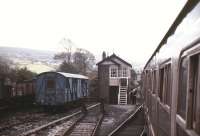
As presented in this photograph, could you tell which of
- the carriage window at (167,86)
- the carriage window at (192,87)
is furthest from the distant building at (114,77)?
the carriage window at (192,87)

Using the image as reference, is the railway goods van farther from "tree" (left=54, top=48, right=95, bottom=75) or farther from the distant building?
"tree" (left=54, top=48, right=95, bottom=75)

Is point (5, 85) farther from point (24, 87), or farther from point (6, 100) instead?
point (24, 87)

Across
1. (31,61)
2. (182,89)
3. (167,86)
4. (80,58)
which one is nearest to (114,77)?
(80,58)

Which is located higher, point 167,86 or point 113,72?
point 113,72

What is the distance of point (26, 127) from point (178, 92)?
1418 cm

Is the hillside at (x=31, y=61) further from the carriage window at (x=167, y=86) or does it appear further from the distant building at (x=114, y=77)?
the carriage window at (x=167, y=86)

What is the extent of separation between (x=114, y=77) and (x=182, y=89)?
3612 centimetres

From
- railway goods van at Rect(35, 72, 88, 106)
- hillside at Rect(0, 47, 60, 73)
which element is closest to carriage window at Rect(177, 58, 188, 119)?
railway goods van at Rect(35, 72, 88, 106)

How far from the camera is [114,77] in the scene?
38.8 m

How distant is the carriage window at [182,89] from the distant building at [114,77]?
34.8m

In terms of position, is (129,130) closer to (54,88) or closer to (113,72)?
(54,88)

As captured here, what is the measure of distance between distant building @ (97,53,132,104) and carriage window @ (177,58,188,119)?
114ft

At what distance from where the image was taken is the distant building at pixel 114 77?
38188 mm

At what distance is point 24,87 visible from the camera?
1024 inches
